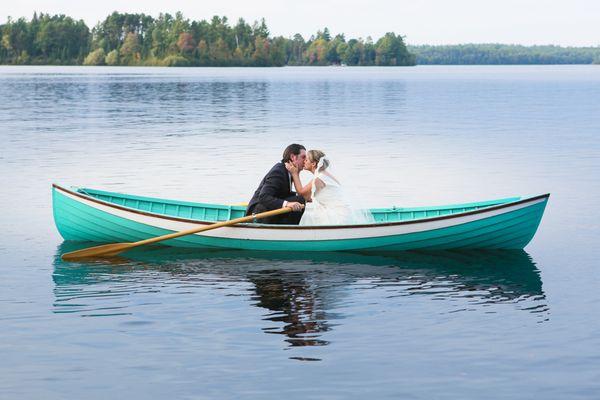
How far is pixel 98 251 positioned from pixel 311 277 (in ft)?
12.7

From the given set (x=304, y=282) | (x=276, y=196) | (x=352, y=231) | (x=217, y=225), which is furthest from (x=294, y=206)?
(x=304, y=282)

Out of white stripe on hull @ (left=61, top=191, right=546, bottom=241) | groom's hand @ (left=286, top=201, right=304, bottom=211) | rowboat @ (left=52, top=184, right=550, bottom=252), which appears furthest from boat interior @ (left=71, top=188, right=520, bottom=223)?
groom's hand @ (left=286, top=201, right=304, bottom=211)

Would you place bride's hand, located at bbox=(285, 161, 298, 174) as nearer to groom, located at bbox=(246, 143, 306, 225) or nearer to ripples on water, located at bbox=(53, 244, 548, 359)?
groom, located at bbox=(246, 143, 306, 225)

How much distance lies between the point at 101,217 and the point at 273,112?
4297 centimetres

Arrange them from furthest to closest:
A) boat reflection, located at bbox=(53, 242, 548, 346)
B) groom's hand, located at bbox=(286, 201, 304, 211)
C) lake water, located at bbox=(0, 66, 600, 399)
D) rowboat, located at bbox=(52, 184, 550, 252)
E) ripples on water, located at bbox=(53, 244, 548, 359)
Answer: rowboat, located at bbox=(52, 184, 550, 252) → groom's hand, located at bbox=(286, 201, 304, 211) → boat reflection, located at bbox=(53, 242, 548, 346) → ripples on water, located at bbox=(53, 244, 548, 359) → lake water, located at bbox=(0, 66, 600, 399)

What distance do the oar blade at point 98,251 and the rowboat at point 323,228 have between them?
598 millimetres

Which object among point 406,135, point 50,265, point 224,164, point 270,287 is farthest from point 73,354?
point 406,135

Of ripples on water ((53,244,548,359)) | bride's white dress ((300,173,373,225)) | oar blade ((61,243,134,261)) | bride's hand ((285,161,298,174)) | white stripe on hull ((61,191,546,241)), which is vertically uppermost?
bride's hand ((285,161,298,174))

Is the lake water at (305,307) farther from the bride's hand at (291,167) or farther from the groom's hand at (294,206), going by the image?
the bride's hand at (291,167)

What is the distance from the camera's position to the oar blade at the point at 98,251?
1708cm

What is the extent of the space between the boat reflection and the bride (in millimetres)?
622

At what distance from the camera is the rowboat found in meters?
17.0

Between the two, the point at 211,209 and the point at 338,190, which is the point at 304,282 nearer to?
the point at 338,190

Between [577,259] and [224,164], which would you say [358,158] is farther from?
[577,259]
